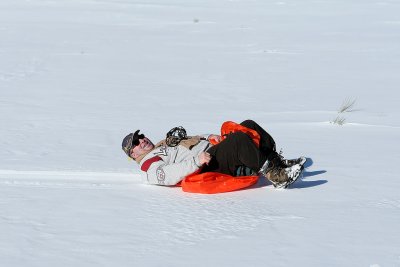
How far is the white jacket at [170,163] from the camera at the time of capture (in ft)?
17.0

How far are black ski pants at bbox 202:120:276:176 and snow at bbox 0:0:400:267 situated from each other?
0.21m

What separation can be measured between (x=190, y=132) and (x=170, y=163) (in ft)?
6.77

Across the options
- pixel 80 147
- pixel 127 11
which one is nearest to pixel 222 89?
pixel 80 147

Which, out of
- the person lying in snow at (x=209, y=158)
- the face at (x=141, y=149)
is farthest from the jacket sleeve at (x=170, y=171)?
the face at (x=141, y=149)

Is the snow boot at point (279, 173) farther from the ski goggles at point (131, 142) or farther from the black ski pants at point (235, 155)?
the ski goggles at point (131, 142)

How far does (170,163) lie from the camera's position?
17.8 ft

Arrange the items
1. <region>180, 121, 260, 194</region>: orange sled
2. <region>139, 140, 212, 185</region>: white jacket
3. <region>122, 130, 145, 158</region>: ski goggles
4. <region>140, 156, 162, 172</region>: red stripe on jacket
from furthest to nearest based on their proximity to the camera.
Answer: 1. <region>122, 130, 145, 158</region>: ski goggles
2. <region>140, 156, 162, 172</region>: red stripe on jacket
3. <region>139, 140, 212, 185</region>: white jacket
4. <region>180, 121, 260, 194</region>: orange sled

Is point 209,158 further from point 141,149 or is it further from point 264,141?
point 141,149

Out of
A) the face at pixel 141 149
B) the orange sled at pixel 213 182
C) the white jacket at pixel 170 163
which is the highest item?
the face at pixel 141 149

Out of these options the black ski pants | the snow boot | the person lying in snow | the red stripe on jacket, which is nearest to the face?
the person lying in snow

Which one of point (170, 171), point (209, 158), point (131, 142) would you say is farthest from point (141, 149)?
point (209, 158)

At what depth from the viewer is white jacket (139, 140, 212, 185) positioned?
17.0ft

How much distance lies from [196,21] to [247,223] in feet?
54.0

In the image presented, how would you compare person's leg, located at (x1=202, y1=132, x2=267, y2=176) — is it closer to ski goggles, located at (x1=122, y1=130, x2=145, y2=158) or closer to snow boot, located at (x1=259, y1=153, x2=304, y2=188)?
snow boot, located at (x1=259, y1=153, x2=304, y2=188)
